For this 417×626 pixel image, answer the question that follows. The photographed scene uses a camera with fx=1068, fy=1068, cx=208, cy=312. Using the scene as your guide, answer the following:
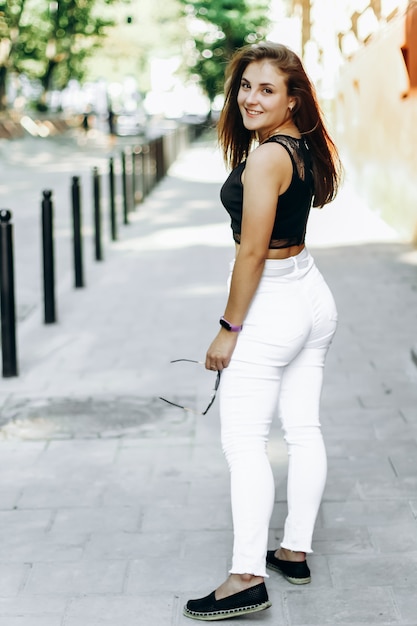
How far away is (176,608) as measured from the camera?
11.6 ft

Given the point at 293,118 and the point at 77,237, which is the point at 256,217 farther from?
the point at 77,237

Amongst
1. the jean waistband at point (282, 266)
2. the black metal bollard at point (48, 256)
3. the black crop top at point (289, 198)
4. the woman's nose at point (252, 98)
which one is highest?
the woman's nose at point (252, 98)

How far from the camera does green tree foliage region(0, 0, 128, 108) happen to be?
36906 mm

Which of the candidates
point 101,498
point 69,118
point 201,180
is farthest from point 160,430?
point 69,118

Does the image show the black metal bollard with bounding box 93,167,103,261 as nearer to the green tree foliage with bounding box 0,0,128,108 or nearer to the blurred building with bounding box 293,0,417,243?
the blurred building with bounding box 293,0,417,243

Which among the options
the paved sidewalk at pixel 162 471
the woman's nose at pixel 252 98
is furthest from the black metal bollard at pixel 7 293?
the woman's nose at pixel 252 98

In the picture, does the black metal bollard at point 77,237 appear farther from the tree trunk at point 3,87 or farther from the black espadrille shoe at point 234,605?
the tree trunk at point 3,87

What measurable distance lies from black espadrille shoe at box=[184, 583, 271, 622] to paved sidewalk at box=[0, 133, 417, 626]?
58mm

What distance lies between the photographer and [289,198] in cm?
324

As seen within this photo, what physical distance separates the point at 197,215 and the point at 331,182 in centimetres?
1321

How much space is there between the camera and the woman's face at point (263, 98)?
3.29m

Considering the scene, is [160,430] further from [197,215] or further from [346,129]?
[346,129]

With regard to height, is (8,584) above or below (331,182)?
below

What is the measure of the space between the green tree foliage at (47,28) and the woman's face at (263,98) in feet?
108
